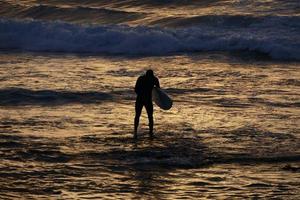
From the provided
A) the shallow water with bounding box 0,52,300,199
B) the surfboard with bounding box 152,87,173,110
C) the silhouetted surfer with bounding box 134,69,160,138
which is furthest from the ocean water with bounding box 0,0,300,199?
the surfboard with bounding box 152,87,173,110

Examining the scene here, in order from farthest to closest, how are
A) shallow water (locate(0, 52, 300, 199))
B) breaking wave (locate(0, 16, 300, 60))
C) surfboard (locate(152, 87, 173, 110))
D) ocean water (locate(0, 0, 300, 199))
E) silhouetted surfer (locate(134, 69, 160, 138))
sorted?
breaking wave (locate(0, 16, 300, 60)) < surfboard (locate(152, 87, 173, 110)) < silhouetted surfer (locate(134, 69, 160, 138)) < ocean water (locate(0, 0, 300, 199)) < shallow water (locate(0, 52, 300, 199))

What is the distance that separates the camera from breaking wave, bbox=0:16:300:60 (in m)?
28.8

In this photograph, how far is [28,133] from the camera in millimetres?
16531

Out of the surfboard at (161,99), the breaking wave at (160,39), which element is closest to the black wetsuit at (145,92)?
the surfboard at (161,99)

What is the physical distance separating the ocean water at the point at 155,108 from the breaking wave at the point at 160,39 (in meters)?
0.05

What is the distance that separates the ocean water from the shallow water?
0.03 meters

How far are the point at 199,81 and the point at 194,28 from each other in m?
8.91

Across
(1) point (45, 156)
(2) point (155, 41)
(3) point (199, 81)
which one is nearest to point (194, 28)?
(2) point (155, 41)

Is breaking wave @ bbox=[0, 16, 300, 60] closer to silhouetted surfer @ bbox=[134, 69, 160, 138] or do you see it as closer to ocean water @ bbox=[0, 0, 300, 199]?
ocean water @ bbox=[0, 0, 300, 199]

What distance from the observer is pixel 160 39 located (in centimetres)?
3025

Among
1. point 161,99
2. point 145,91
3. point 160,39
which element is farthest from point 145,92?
point 160,39

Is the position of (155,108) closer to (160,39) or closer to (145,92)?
(145,92)

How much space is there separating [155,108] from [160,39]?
11448 mm

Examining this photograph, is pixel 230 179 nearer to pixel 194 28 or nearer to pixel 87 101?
pixel 87 101
